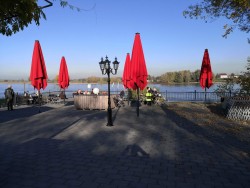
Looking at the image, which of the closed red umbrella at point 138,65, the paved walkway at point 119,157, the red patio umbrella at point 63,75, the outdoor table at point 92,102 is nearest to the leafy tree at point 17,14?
the paved walkway at point 119,157

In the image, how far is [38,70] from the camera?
Answer: 12.1 metres

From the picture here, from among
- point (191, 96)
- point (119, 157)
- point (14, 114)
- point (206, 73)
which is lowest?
point (119, 157)

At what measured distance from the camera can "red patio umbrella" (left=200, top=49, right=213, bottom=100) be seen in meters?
16.3

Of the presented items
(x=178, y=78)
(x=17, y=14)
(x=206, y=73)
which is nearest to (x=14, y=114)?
(x=17, y=14)

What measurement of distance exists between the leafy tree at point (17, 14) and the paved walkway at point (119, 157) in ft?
8.21

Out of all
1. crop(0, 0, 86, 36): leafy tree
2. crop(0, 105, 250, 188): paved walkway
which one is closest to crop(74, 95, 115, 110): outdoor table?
crop(0, 105, 250, 188): paved walkway

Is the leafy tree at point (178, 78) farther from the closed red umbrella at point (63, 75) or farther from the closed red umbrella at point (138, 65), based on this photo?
the closed red umbrella at point (138, 65)

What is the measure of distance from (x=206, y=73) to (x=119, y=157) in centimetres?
1215

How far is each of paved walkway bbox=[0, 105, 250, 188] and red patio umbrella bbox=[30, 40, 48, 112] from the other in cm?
309

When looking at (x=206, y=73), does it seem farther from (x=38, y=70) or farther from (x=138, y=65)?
(x=38, y=70)

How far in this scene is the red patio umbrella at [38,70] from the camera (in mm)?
11984

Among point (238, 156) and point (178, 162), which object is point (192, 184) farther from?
point (238, 156)

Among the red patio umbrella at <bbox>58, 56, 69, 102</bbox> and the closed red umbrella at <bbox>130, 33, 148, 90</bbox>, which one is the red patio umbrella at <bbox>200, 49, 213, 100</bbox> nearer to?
the closed red umbrella at <bbox>130, 33, 148, 90</bbox>

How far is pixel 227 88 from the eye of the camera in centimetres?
2019
